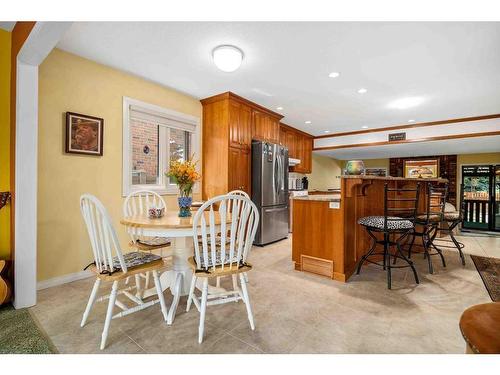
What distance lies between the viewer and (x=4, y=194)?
2051 millimetres

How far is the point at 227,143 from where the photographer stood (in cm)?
373

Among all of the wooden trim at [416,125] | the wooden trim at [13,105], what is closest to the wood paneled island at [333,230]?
the wooden trim at [13,105]

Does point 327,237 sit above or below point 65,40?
below

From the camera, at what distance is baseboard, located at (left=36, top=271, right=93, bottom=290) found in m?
2.41

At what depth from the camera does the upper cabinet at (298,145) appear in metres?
5.64

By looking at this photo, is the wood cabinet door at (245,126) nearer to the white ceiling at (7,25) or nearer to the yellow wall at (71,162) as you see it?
the yellow wall at (71,162)

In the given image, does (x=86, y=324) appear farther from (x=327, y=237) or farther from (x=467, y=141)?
(x=467, y=141)

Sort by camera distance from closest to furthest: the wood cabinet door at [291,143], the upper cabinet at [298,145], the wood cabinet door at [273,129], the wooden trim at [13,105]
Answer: the wooden trim at [13,105], the wood cabinet door at [273,129], the upper cabinet at [298,145], the wood cabinet door at [291,143]

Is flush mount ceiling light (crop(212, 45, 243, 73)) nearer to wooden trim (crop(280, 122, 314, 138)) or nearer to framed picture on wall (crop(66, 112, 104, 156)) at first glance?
framed picture on wall (crop(66, 112, 104, 156))

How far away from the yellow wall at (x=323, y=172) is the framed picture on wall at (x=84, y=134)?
5352 mm

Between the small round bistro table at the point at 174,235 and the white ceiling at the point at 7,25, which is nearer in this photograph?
the small round bistro table at the point at 174,235

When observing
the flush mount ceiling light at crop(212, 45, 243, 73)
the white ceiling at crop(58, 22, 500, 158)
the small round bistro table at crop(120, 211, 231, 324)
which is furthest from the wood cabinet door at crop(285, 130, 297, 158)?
the small round bistro table at crop(120, 211, 231, 324)
